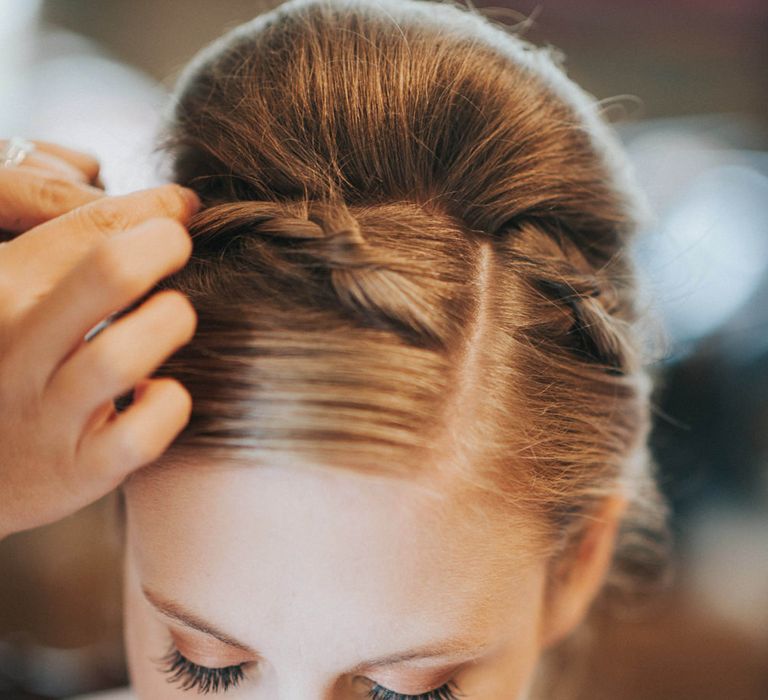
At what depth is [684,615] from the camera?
159 cm

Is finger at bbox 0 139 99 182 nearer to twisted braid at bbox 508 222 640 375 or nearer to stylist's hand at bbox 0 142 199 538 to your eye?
stylist's hand at bbox 0 142 199 538

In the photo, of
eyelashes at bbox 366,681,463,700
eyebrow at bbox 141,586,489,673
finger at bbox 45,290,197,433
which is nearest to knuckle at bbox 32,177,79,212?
finger at bbox 45,290,197,433

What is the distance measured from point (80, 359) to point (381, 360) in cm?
21

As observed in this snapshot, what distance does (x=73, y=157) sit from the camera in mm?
755

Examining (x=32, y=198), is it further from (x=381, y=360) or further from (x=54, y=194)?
(x=381, y=360)

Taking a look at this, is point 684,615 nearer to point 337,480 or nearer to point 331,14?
point 337,480

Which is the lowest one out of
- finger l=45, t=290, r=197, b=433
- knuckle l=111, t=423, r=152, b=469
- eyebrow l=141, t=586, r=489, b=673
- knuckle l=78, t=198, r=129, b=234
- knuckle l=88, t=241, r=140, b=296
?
eyebrow l=141, t=586, r=489, b=673

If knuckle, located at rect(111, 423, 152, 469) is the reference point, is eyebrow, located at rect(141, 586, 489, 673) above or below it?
below

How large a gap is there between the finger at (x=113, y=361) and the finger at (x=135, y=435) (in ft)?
0.05

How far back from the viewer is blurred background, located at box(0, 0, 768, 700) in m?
1.30

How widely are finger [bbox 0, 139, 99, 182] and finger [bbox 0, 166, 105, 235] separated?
0.10m

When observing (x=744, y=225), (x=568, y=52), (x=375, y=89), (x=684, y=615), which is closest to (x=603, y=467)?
(x=375, y=89)

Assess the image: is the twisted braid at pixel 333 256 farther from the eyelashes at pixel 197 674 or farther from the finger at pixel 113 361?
the eyelashes at pixel 197 674

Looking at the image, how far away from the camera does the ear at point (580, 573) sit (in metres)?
0.77
